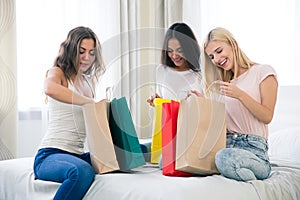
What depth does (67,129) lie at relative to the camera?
1937 mm

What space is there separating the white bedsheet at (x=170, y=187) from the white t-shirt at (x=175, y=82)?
343 millimetres

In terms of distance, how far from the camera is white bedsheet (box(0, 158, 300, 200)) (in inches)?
58.2

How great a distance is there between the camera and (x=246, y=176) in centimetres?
162

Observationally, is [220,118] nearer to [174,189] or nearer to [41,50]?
[174,189]

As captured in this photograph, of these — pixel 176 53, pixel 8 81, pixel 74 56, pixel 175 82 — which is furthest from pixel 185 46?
pixel 8 81

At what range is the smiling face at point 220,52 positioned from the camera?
1.86m

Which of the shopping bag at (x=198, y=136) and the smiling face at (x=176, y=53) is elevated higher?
the smiling face at (x=176, y=53)

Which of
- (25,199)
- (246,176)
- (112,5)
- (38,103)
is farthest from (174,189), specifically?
(112,5)

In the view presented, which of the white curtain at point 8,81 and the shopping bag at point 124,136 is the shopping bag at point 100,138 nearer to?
the shopping bag at point 124,136

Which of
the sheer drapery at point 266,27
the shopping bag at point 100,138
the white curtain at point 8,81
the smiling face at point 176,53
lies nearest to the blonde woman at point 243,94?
the smiling face at point 176,53

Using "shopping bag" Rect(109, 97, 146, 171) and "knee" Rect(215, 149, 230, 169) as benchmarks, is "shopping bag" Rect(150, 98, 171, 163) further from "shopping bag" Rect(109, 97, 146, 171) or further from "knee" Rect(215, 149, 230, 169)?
"knee" Rect(215, 149, 230, 169)

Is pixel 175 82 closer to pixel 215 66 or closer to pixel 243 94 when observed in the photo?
pixel 215 66

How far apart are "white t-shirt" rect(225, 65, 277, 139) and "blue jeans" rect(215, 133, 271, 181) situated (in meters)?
0.04

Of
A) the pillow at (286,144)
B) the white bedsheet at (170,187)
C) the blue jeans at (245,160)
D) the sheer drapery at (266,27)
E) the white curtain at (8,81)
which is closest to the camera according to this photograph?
the white bedsheet at (170,187)
